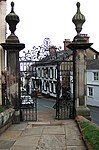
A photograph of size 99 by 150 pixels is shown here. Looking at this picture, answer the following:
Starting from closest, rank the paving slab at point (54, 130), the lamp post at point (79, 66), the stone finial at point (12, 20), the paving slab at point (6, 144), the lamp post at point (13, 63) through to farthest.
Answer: the paving slab at point (6, 144)
the paving slab at point (54, 130)
the lamp post at point (13, 63)
the stone finial at point (12, 20)
the lamp post at point (79, 66)

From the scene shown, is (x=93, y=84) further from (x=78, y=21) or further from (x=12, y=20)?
(x=12, y=20)

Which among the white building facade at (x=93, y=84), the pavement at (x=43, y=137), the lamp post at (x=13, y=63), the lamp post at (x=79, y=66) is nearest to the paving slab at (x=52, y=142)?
the pavement at (x=43, y=137)

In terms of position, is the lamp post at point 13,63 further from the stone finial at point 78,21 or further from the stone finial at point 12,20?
the stone finial at point 78,21

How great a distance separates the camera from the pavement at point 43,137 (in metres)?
8.08

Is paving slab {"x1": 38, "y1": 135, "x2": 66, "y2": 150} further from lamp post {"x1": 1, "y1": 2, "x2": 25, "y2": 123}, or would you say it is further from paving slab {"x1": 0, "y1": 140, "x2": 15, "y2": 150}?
lamp post {"x1": 1, "y1": 2, "x2": 25, "y2": 123}

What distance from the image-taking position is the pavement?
26.5ft

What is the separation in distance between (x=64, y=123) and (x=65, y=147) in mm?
4689

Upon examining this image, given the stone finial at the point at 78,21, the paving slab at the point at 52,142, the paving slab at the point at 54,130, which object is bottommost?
the paving slab at the point at 54,130

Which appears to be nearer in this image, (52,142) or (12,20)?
(52,142)

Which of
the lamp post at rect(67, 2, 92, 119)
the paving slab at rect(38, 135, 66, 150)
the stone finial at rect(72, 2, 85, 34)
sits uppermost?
the stone finial at rect(72, 2, 85, 34)

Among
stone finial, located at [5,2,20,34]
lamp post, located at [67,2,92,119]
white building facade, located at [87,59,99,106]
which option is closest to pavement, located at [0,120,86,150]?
lamp post, located at [67,2,92,119]

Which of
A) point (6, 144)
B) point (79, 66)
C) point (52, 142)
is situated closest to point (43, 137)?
point (52, 142)

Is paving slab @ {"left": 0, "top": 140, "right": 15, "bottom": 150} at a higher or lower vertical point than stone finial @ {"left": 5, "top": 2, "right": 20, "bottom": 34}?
lower

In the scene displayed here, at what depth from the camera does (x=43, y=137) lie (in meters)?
9.49
